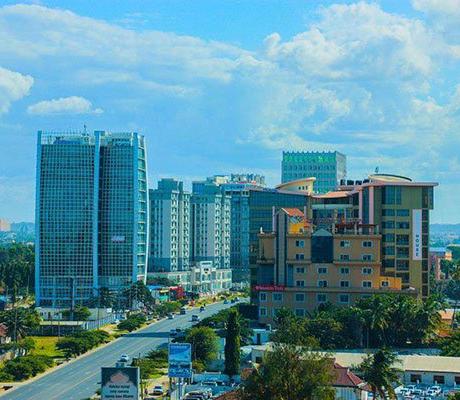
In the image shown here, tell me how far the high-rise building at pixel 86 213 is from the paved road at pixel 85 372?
36344 millimetres

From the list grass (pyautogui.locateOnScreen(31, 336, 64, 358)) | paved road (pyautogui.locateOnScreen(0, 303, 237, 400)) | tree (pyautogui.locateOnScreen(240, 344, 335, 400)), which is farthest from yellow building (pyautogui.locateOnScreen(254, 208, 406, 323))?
tree (pyautogui.locateOnScreen(240, 344, 335, 400))

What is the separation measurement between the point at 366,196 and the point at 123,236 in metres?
61.7

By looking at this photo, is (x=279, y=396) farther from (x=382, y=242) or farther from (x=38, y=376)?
(x=382, y=242)

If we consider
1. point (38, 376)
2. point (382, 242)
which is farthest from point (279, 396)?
point (382, 242)

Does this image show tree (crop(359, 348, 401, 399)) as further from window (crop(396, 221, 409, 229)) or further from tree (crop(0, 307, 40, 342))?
tree (crop(0, 307, 40, 342))

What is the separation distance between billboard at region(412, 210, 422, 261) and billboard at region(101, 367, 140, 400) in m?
63.1

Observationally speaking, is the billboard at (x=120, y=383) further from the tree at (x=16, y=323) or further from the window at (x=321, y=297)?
the window at (x=321, y=297)

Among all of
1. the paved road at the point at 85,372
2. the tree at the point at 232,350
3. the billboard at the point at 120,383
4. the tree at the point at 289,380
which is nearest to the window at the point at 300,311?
the paved road at the point at 85,372

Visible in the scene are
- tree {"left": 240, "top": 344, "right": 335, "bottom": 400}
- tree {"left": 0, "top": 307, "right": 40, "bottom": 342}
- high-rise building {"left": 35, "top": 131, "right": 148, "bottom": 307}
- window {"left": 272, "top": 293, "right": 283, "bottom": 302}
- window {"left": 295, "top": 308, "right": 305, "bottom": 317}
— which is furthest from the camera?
high-rise building {"left": 35, "top": 131, "right": 148, "bottom": 307}

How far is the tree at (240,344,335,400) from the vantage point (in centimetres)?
6322

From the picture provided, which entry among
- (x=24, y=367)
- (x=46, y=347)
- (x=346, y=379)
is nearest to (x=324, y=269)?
(x=46, y=347)

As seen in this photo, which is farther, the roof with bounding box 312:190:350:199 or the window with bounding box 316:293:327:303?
the roof with bounding box 312:190:350:199

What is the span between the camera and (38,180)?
567 feet

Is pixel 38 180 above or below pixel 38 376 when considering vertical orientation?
above
